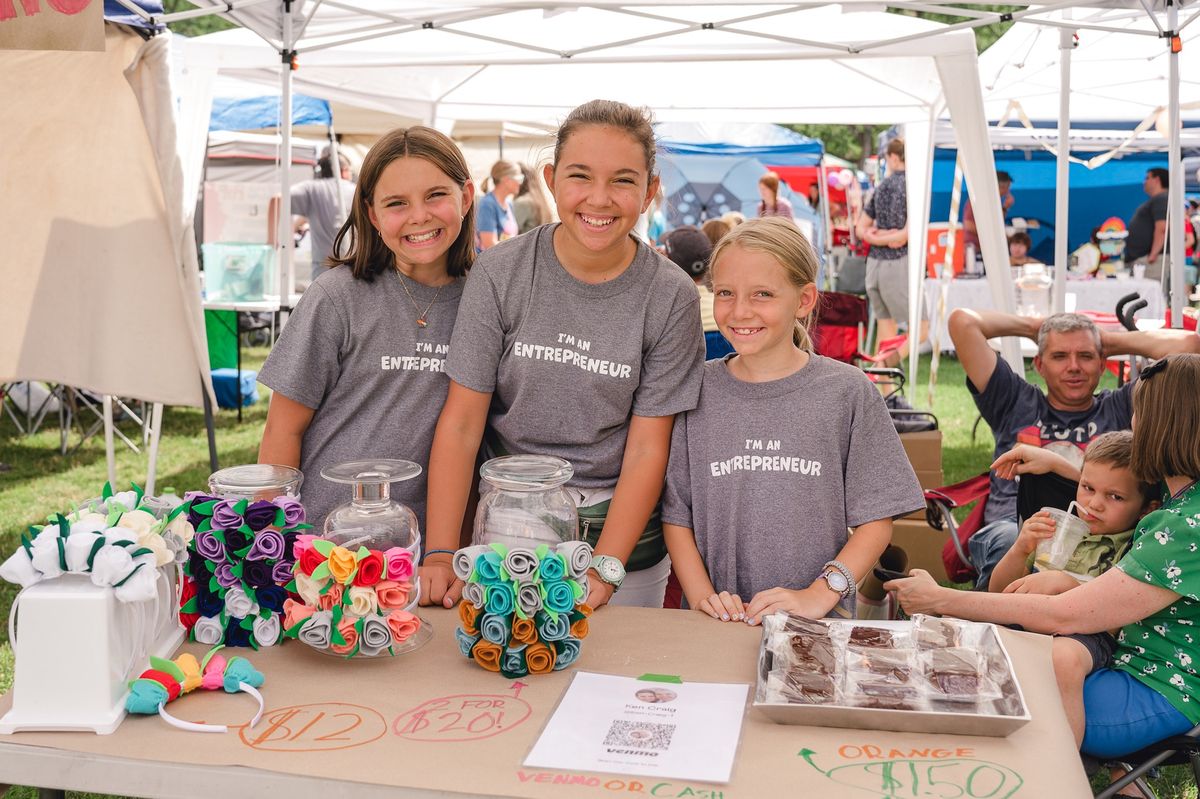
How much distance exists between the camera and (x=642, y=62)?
664 centimetres

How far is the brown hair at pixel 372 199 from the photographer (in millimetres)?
2166

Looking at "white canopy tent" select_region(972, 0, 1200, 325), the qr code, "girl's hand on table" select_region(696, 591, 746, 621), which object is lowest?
the qr code

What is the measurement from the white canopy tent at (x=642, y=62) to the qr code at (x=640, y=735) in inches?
164

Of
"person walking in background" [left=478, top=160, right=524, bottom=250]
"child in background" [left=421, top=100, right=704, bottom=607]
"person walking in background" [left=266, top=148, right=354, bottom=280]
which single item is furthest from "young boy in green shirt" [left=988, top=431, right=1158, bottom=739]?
"person walking in background" [left=266, top=148, right=354, bottom=280]

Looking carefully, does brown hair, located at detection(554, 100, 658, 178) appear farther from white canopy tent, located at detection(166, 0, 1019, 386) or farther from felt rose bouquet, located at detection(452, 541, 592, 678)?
white canopy tent, located at detection(166, 0, 1019, 386)

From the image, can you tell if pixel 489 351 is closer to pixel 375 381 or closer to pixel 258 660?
pixel 375 381

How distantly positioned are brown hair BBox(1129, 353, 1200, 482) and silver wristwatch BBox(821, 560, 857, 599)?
2.23ft

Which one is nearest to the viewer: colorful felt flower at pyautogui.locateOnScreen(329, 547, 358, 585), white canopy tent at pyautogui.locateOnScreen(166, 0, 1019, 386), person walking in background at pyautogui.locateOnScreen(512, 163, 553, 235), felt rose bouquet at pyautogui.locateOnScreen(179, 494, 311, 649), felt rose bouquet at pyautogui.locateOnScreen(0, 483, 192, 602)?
felt rose bouquet at pyautogui.locateOnScreen(0, 483, 192, 602)

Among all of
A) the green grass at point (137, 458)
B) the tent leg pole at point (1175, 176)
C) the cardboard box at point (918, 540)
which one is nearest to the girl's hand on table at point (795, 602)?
the cardboard box at point (918, 540)

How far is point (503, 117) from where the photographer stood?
866 cm

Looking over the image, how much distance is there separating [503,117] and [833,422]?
7.09 m

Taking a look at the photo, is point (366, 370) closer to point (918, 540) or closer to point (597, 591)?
point (597, 591)

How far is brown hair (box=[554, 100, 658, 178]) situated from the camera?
2053 millimetres

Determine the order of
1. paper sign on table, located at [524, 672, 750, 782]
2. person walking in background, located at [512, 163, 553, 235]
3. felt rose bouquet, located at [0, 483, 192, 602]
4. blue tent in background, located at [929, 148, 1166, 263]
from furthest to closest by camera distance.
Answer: blue tent in background, located at [929, 148, 1166, 263], person walking in background, located at [512, 163, 553, 235], felt rose bouquet, located at [0, 483, 192, 602], paper sign on table, located at [524, 672, 750, 782]
